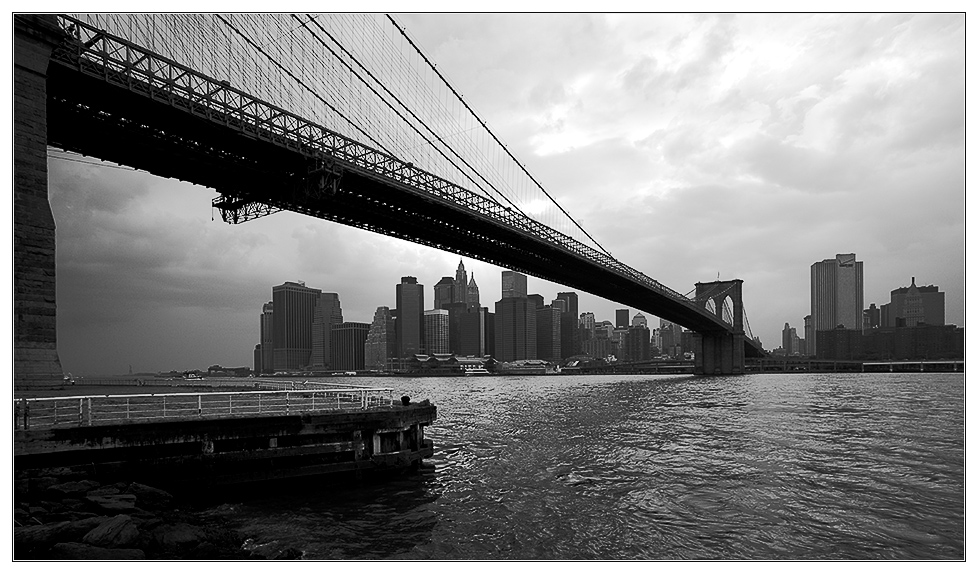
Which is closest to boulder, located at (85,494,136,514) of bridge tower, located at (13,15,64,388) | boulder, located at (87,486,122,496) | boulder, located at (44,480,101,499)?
boulder, located at (87,486,122,496)

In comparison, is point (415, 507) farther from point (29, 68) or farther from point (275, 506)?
point (29, 68)

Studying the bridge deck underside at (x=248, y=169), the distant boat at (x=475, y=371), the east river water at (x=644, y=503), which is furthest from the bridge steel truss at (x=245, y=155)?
the distant boat at (x=475, y=371)

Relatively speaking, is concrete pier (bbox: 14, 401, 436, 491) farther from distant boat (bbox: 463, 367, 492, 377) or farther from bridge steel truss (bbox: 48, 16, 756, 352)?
distant boat (bbox: 463, 367, 492, 377)

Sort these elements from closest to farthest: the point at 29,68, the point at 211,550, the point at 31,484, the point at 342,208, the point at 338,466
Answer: the point at 211,550 < the point at 31,484 < the point at 338,466 < the point at 29,68 < the point at 342,208

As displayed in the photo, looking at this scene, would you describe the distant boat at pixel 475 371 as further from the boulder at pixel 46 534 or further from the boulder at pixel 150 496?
the boulder at pixel 46 534

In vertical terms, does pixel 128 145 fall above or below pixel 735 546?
above

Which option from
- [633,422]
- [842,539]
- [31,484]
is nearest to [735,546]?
[842,539]

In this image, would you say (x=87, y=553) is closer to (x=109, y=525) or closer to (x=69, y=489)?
(x=109, y=525)
